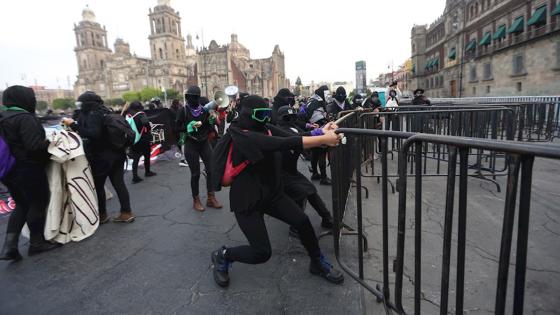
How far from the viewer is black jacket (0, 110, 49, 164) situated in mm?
3771

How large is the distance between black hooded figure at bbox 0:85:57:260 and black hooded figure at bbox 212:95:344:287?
242 centimetres

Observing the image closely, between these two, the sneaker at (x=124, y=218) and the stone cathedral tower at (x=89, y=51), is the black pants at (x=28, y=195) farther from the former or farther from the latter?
the stone cathedral tower at (x=89, y=51)

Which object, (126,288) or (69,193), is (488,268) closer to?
(126,288)

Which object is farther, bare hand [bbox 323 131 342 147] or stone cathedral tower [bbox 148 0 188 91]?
stone cathedral tower [bbox 148 0 188 91]

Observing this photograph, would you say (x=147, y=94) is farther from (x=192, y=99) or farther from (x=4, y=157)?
(x=4, y=157)

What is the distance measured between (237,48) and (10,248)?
373 ft

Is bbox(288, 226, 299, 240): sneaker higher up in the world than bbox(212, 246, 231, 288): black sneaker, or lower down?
lower down

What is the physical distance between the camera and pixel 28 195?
154 inches

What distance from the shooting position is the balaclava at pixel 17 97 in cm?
383

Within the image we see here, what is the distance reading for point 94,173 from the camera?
4719 millimetres

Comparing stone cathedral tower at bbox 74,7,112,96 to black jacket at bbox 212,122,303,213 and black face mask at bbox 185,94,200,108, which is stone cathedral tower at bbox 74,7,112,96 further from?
black jacket at bbox 212,122,303,213

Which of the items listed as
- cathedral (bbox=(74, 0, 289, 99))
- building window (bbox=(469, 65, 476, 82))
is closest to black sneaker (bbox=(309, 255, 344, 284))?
building window (bbox=(469, 65, 476, 82))

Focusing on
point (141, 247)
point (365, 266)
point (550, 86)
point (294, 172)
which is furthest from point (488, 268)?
point (550, 86)

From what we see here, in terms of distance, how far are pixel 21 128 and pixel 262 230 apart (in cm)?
302
